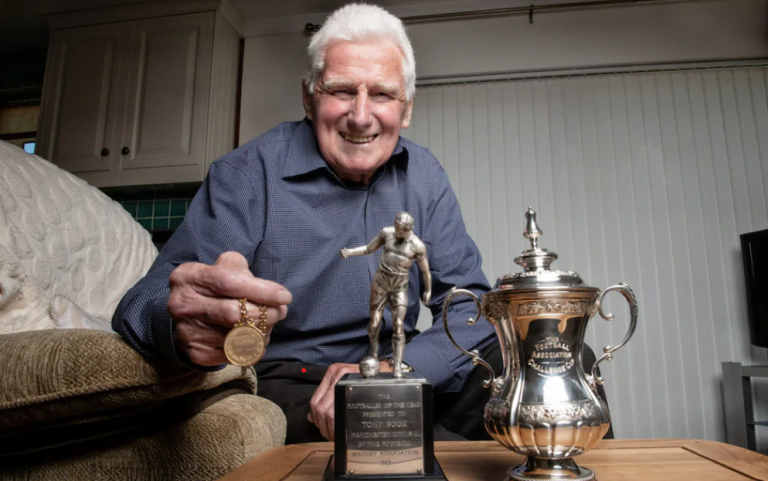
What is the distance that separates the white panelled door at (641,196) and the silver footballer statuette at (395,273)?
205 centimetres

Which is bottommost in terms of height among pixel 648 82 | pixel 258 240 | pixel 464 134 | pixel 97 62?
pixel 258 240

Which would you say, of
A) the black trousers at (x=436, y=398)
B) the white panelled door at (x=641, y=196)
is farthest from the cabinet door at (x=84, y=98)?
the black trousers at (x=436, y=398)

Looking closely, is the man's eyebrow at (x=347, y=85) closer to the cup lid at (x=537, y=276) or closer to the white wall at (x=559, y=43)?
the cup lid at (x=537, y=276)

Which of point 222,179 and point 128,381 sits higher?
point 222,179

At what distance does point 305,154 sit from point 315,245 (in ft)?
0.73

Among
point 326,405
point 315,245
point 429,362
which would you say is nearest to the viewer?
point 326,405

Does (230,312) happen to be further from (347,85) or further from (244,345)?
(347,85)

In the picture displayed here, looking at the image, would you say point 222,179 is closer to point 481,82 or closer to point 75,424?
point 75,424

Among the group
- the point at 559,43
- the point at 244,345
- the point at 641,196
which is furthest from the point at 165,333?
the point at 559,43

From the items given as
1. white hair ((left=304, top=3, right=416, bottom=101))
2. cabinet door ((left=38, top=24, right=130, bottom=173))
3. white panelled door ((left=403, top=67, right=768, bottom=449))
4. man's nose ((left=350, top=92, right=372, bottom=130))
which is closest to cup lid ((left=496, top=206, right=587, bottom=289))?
man's nose ((left=350, top=92, right=372, bottom=130))

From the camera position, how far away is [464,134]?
2.73 metres

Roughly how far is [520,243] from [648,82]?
1.02 meters

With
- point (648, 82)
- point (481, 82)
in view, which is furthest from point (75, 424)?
point (648, 82)

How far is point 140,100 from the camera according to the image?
108 inches
